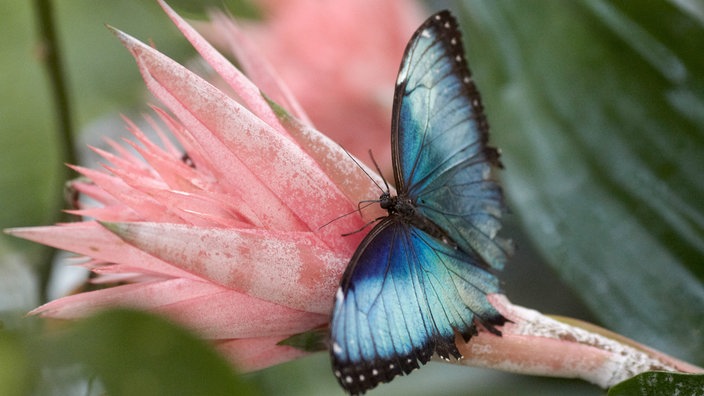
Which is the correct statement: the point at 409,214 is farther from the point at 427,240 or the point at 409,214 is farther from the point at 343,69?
the point at 343,69

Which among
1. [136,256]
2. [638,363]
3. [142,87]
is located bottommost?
[638,363]

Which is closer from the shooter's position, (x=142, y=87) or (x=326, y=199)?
(x=326, y=199)

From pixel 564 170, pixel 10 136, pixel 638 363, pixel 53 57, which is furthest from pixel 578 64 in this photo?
pixel 10 136

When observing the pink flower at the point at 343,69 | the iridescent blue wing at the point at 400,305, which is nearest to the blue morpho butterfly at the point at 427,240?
the iridescent blue wing at the point at 400,305

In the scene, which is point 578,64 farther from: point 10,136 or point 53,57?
point 10,136

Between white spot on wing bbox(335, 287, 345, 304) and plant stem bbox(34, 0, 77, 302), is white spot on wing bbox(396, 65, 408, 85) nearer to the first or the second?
white spot on wing bbox(335, 287, 345, 304)

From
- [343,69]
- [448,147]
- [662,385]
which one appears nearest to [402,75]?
[448,147]

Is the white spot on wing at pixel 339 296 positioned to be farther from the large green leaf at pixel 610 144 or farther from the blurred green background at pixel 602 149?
the large green leaf at pixel 610 144

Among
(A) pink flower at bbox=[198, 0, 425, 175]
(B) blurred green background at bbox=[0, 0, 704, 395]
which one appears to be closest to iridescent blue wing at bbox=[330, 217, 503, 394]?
(B) blurred green background at bbox=[0, 0, 704, 395]
